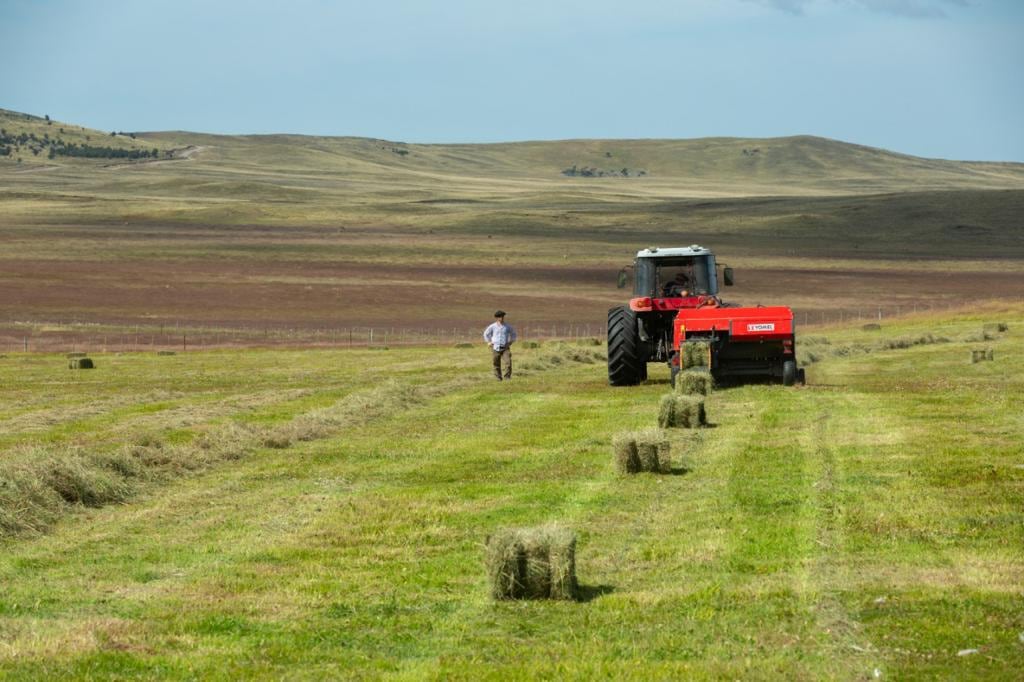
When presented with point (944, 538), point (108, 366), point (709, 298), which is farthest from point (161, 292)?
point (944, 538)

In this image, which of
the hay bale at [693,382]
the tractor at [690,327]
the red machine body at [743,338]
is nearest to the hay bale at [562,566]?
the hay bale at [693,382]

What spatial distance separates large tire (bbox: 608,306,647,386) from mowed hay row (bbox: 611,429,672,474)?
12.2 meters

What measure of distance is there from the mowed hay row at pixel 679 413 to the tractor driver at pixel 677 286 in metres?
9.61

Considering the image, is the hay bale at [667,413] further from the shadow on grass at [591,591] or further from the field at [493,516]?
the shadow on grass at [591,591]

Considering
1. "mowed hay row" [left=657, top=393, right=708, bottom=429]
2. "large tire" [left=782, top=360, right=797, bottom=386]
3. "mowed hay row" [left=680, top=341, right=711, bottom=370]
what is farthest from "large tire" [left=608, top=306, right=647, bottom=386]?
"mowed hay row" [left=657, top=393, right=708, bottom=429]

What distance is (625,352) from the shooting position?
29.2m

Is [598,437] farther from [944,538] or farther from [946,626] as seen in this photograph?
[946,626]

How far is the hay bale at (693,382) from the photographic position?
82.2ft

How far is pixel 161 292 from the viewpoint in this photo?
84.8 m

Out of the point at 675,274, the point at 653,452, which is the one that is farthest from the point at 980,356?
the point at 653,452

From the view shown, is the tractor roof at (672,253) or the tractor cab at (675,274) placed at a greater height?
the tractor roof at (672,253)

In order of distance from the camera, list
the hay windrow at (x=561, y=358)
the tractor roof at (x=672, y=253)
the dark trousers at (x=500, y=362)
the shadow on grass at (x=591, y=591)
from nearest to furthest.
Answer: the shadow on grass at (x=591, y=591), the tractor roof at (x=672, y=253), the dark trousers at (x=500, y=362), the hay windrow at (x=561, y=358)

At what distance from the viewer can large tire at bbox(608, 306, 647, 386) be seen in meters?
29.2

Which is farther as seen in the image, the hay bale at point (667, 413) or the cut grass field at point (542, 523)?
the hay bale at point (667, 413)
